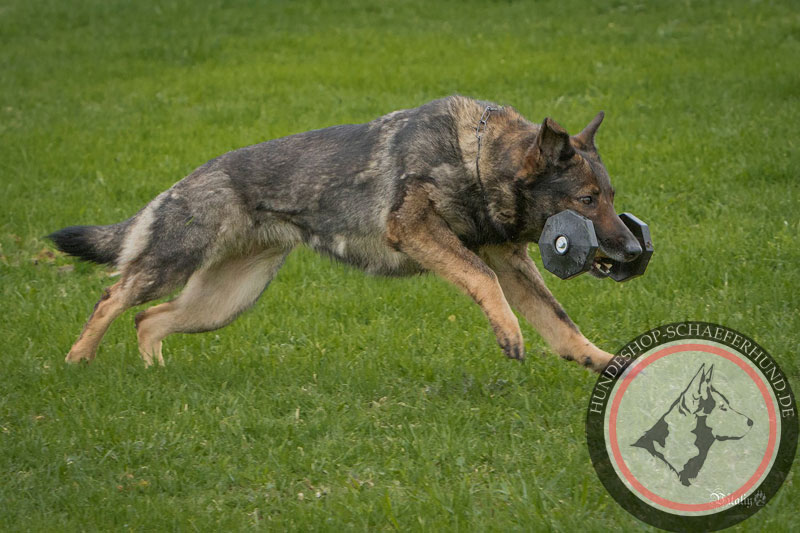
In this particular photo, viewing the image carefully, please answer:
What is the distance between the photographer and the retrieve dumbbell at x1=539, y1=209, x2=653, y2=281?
499 cm

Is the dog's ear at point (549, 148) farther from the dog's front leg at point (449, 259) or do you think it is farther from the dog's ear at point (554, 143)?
the dog's front leg at point (449, 259)

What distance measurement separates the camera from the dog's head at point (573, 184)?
5133mm

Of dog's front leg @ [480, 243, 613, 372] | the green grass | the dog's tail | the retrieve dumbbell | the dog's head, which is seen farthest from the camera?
the dog's tail

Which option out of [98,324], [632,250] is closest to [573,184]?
[632,250]

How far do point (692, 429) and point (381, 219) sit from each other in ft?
7.51

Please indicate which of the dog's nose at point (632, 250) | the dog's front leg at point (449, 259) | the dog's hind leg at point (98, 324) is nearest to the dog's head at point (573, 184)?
the dog's nose at point (632, 250)

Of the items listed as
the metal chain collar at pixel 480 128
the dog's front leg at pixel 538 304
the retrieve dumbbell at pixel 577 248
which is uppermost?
the metal chain collar at pixel 480 128

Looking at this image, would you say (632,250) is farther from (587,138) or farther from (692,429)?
(692,429)

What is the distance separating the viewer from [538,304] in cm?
590

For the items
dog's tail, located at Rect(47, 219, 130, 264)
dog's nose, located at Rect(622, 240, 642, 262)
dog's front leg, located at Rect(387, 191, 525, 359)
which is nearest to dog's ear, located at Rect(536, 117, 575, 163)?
dog's nose, located at Rect(622, 240, 642, 262)

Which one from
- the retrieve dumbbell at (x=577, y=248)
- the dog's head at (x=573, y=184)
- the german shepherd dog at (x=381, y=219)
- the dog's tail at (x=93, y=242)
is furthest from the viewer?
the dog's tail at (x=93, y=242)

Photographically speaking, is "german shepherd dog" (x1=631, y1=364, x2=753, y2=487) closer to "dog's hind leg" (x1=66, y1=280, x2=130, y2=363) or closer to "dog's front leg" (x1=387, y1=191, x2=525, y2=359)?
"dog's front leg" (x1=387, y1=191, x2=525, y2=359)

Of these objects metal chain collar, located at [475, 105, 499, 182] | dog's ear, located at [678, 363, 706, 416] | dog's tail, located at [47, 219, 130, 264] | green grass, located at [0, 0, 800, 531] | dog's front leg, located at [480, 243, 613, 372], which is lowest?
green grass, located at [0, 0, 800, 531]

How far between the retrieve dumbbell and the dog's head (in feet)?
0.34
